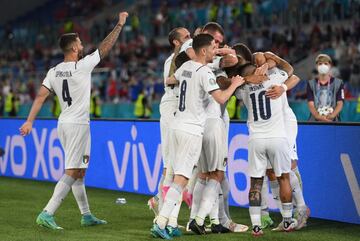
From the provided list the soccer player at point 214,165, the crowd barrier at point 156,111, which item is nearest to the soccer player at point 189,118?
the soccer player at point 214,165

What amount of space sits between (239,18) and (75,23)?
494 inches

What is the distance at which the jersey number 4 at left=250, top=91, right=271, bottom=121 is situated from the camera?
30.5ft

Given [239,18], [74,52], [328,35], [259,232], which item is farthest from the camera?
[239,18]

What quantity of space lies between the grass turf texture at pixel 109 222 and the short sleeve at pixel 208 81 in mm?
1531

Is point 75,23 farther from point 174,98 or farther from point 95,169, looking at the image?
point 174,98

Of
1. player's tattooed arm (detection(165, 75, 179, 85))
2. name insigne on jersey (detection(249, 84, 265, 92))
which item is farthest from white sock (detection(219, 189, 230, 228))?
player's tattooed arm (detection(165, 75, 179, 85))

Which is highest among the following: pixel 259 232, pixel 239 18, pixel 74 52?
pixel 239 18

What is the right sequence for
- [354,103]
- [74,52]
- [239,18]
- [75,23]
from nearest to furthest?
[74,52]
[354,103]
[239,18]
[75,23]

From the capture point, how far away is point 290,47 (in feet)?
82.9

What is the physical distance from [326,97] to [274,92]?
3220mm

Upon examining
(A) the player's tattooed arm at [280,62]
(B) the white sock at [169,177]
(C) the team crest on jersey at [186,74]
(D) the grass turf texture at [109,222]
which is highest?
(A) the player's tattooed arm at [280,62]

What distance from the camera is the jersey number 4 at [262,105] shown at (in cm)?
928

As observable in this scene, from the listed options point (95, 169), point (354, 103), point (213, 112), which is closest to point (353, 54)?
point (354, 103)

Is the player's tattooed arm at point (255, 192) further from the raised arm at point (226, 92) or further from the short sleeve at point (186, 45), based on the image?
the short sleeve at point (186, 45)
